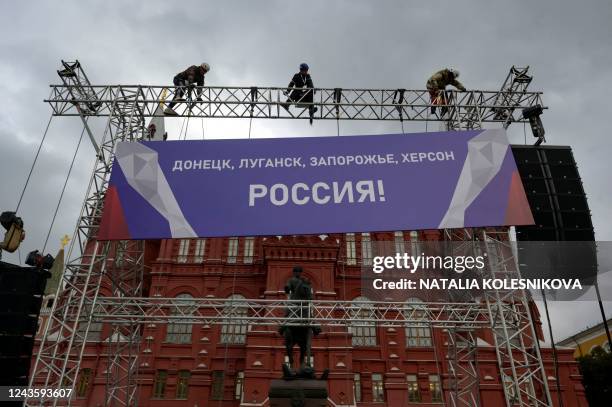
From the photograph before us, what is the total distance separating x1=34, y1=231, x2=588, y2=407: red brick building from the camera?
22.9 metres

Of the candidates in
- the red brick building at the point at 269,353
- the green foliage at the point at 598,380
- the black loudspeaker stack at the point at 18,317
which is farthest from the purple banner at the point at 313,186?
the green foliage at the point at 598,380

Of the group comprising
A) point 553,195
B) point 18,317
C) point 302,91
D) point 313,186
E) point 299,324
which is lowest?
point 18,317

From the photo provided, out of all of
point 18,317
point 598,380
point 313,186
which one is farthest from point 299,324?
point 598,380

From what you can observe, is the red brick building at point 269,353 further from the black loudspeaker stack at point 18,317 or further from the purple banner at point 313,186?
the black loudspeaker stack at point 18,317

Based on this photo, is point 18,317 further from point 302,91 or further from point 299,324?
point 302,91

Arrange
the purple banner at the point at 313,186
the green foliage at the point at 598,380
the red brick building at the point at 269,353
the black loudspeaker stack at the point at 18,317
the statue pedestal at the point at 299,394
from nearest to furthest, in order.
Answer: the black loudspeaker stack at the point at 18,317 → the statue pedestal at the point at 299,394 → the purple banner at the point at 313,186 → the red brick building at the point at 269,353 → the green foliage at the point at 598,380

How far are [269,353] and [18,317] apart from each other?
48.1 ft

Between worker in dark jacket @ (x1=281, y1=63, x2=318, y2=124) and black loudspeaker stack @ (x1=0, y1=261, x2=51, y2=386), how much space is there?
9.33 metres

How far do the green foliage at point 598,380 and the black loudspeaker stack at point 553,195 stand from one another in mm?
18953

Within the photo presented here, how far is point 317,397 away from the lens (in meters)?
10.2

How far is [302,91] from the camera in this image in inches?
623

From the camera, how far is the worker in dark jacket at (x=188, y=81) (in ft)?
51.8

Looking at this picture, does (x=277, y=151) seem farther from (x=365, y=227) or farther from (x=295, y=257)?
(x=295, y=257)

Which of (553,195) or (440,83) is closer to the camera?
(553,195)
